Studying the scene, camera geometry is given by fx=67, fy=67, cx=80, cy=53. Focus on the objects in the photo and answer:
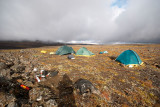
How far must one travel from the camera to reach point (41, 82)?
21.9 ft

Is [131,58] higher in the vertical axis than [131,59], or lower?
higher

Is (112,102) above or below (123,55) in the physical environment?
below

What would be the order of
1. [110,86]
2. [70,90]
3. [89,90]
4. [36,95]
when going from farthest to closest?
[110,86]
[70,90]
[89,90]
[36,95]

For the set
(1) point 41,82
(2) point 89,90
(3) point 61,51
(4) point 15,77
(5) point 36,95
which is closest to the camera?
(5) point 36,95

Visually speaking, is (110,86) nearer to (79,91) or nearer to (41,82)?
(79,91)

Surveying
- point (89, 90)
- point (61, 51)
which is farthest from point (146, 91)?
point (61, 51)

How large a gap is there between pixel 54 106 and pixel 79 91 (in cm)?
200

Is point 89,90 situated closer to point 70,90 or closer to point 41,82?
point 70,90

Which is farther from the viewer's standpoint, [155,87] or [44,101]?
[155,87]

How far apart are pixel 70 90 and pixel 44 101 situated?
6.53 ft

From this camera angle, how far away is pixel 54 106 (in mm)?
4145

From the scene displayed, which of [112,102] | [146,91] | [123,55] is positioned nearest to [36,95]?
[112,102]

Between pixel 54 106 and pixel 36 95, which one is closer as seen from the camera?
pixel 54 106

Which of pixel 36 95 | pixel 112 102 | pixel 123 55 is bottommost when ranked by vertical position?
pixel 112 102
